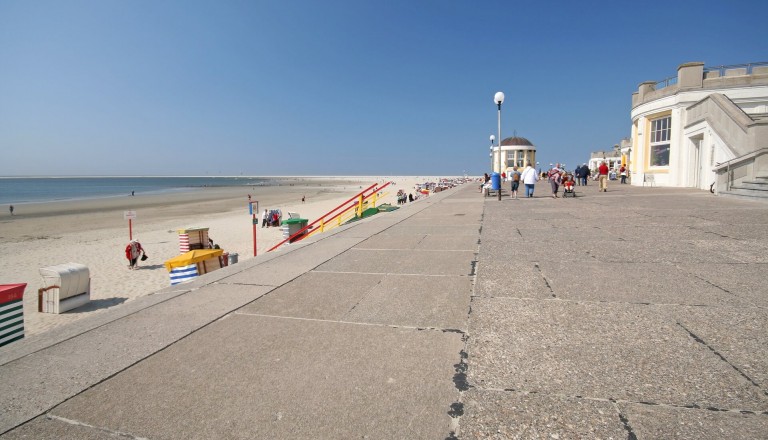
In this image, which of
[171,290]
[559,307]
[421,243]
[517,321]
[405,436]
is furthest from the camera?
[421,243]

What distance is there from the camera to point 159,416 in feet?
7.65

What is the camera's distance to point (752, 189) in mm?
12766

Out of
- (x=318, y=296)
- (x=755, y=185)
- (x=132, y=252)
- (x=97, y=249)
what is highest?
(x=755, y=185)

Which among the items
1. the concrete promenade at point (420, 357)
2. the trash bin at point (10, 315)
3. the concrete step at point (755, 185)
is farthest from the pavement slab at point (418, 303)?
the concrete step at point (755, 185)

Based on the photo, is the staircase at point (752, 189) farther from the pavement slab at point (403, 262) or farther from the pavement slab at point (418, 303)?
the pavement slab at point (418, 303)

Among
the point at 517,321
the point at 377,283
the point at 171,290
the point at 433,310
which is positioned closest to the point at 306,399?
the point at 433,310

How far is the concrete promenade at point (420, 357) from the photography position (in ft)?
7.25

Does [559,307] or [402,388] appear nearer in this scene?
[402,388]

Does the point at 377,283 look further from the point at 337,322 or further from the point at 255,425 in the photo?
the point at 255,425

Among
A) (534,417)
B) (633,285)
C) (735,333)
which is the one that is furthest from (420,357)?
(633,285)

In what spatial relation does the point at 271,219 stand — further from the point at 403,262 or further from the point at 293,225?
the point at 403,262

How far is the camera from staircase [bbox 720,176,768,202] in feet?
39.9

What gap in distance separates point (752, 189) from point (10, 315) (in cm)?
1917

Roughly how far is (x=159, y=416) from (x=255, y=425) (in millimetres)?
635
